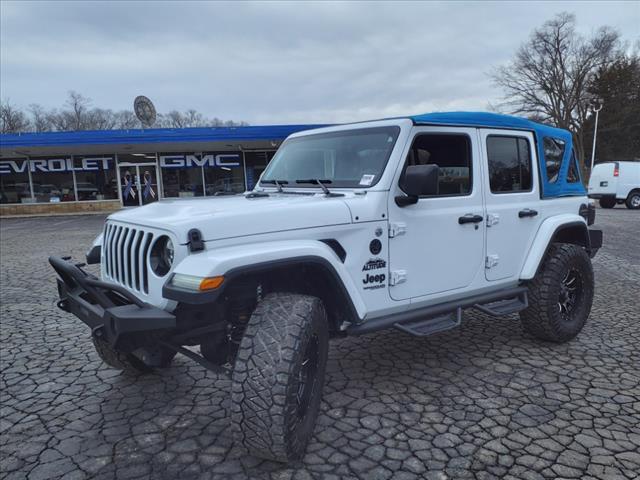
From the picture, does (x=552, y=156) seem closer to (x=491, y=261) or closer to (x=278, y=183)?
(x=491, y=261)

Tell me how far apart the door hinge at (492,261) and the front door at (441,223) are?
71 millimetres

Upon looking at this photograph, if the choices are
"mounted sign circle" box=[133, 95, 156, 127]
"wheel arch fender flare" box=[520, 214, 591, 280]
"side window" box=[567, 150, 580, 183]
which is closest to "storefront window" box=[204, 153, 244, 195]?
"mounted sign circle" box=[133, 95, 156, 127]

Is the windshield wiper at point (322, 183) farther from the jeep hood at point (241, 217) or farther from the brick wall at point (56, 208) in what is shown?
the brick wall at point (56, 208)

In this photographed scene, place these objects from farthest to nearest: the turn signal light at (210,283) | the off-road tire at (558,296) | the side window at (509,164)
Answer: the off-road tire at (558,296) → the side window at (509,164) → the turn signal light at (210,283)

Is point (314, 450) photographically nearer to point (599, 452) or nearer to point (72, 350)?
point (599, 452)

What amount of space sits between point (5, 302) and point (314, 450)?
208 inches

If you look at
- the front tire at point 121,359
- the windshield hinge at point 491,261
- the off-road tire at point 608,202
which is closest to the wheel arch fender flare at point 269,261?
the front tire at point 121,359

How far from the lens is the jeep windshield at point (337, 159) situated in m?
3.24

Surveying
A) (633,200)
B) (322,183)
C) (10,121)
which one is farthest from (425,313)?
(10,121)

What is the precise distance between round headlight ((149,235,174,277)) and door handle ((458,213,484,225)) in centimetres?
210

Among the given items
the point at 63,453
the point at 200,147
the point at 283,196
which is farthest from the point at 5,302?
the point at 200,147

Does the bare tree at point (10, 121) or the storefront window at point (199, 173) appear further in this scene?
the bare tree at point (10, 121)

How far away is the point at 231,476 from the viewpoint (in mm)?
2490

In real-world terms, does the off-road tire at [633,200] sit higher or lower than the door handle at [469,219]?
lower
